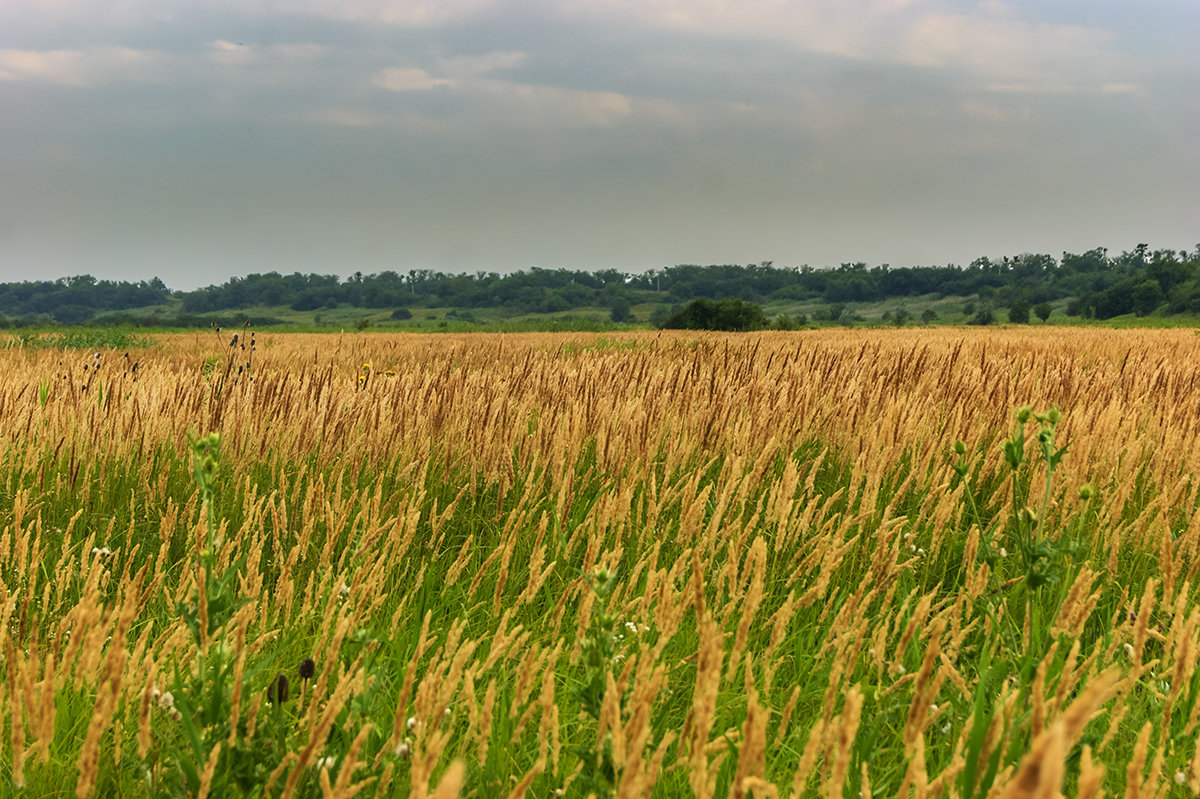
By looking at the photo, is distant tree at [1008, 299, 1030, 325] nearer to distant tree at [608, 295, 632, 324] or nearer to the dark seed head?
distant tree at [608, 295, 632, 324]

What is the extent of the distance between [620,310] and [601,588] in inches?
5152

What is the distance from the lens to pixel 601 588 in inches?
48.5

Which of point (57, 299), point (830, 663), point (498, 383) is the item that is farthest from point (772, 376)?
point (57, 299)

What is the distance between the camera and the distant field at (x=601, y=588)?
1.14 meters

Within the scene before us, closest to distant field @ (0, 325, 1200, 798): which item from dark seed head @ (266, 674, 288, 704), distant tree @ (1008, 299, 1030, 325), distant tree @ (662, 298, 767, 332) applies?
dark seed head @ (266, 674, 288, 704)

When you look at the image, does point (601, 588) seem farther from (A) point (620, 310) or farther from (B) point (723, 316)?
(A) point (620, 310)

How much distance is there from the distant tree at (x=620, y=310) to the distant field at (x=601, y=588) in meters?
115

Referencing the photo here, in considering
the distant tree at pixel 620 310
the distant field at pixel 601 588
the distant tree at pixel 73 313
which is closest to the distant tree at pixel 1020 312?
the distant tree at pixel 620 310

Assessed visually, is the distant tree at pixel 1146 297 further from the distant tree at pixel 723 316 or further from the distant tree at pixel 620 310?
the distant tree at pixel 620 310

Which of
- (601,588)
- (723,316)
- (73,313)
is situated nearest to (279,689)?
(601,588)

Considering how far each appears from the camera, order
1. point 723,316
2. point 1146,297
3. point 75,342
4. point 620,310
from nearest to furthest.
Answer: point 75,342 < point 723,316 < point 1146,297 < point 620,310

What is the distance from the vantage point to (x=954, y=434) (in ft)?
10.8

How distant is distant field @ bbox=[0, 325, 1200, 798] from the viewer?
1.14 m

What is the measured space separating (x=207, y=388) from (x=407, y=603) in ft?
7.47
